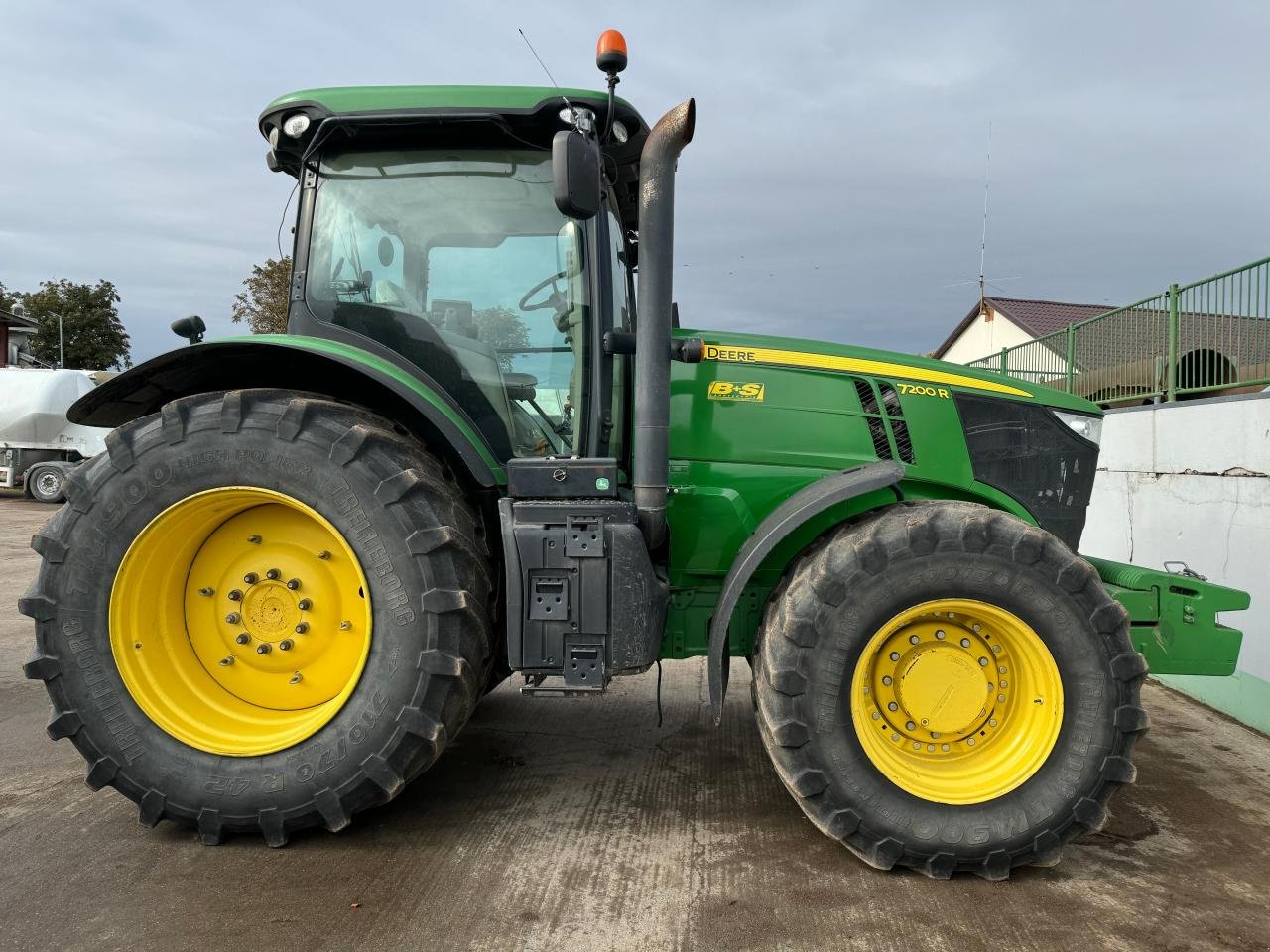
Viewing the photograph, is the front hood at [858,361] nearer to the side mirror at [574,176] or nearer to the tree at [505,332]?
the tree at [505,332]

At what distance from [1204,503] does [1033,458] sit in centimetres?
244

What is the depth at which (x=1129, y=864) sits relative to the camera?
270 centimetres

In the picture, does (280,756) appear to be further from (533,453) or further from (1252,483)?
(1252,483)

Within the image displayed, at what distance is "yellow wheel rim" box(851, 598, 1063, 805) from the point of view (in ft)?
8.70

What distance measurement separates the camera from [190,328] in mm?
3324

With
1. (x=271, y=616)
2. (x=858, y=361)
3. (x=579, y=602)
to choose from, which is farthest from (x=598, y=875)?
(x=858, y=361)

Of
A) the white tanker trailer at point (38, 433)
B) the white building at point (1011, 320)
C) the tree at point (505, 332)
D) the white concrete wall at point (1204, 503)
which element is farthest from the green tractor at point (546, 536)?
the white building at point (1011, 320)

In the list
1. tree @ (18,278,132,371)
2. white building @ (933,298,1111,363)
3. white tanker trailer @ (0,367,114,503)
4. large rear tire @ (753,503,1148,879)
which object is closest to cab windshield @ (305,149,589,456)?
large rear tire @ (753,503,1148,879)

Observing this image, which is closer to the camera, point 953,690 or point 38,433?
point 953,690

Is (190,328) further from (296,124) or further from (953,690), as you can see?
(953,690)

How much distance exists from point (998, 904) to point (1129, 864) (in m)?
0.58

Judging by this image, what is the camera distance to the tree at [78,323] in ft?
136

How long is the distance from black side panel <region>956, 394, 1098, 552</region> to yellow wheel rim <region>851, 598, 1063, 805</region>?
691 mm

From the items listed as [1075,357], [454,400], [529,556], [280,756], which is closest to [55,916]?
[280,756]
